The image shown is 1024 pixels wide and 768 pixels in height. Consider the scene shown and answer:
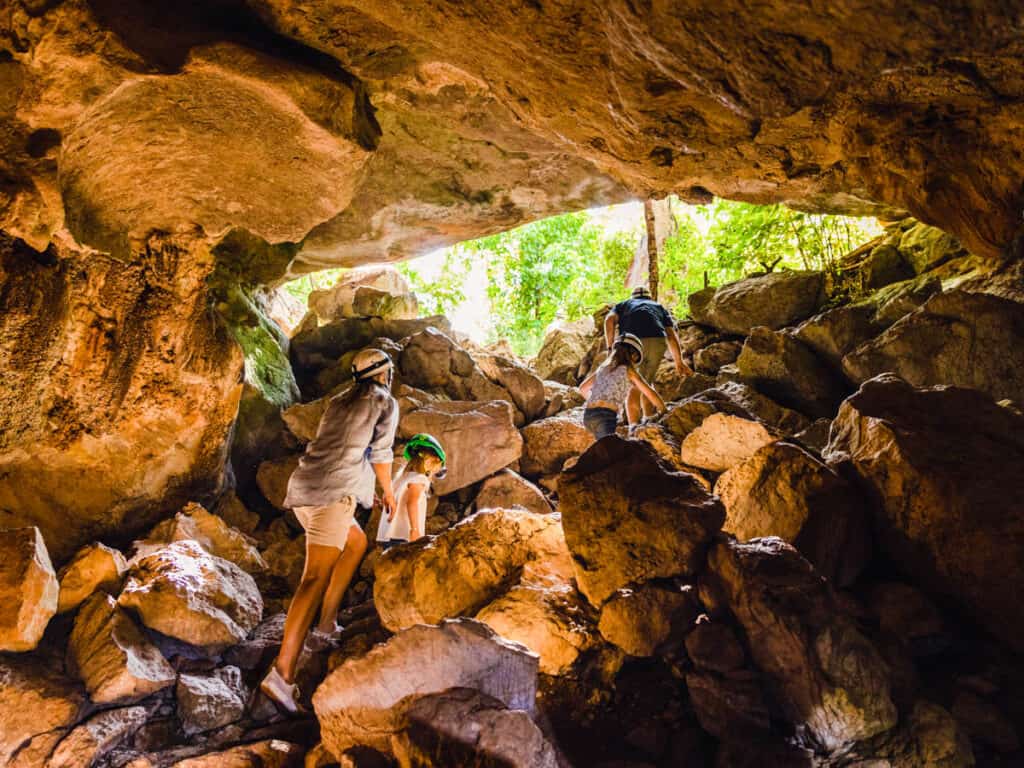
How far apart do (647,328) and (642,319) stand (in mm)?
170

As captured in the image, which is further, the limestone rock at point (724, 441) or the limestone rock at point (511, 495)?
the limestone rock at point (511, 495)

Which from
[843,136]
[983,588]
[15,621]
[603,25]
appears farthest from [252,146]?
[983,588]

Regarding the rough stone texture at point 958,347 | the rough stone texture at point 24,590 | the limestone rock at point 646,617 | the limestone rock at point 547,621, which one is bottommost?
the rough stone texture at point 24,590

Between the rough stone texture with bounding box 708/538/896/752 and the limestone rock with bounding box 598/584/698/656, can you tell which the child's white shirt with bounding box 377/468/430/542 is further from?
the rough stone texture with bounding box 708/538/896/752

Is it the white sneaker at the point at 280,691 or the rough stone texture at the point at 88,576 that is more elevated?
the white sneaker at the point at 280,691

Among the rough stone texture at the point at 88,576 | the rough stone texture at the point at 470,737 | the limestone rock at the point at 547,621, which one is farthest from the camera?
the rough stone texture at the point at 88,576

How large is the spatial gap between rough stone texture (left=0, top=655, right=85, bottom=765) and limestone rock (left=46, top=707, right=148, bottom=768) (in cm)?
15

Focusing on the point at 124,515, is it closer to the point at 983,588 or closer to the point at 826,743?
the point at 826,743

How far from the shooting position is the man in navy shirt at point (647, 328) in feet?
26.6

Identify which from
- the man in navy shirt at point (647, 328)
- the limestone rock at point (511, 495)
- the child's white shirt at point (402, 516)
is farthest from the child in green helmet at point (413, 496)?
the man in navy shirt at point (647, 328)

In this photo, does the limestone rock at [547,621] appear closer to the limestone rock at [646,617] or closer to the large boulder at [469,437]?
the limestone rock at [646,617]

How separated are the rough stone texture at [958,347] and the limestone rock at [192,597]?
7.18 m

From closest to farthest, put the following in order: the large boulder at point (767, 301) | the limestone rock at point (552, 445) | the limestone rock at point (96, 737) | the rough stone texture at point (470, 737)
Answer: the rough stone texture at point (470, 737) < the limestone rock at point (96, 737) < the limestone rock at point (552, 445) < the large boulder at point (767, 301)

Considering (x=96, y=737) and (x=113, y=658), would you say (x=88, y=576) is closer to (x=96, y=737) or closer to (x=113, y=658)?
(x=113, y=658)
